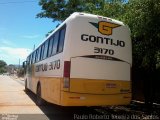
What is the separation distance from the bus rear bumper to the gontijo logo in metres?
2.10

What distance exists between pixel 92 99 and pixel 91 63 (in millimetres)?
1142

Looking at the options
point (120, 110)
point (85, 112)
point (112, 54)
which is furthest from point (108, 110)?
point (112, 54)

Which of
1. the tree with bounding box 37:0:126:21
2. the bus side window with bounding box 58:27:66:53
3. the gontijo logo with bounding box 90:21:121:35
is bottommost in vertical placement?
the bus side window with bounding box 58:27:66:53

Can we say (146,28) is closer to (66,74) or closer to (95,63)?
(95,63)

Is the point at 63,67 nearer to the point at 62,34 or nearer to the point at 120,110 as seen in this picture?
the point at 62,34

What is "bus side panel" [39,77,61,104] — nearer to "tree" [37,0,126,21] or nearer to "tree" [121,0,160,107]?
"tree" [121,0,160,107]

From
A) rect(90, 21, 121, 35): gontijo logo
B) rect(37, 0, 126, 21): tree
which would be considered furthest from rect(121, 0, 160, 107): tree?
rect(37, 0, 126, 21): tree

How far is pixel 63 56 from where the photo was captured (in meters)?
9.85

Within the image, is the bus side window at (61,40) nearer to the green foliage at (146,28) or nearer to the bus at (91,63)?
the bus at (91,63)

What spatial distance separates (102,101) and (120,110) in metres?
3.72

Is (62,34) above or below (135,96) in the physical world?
above

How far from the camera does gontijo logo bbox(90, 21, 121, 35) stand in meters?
10.3

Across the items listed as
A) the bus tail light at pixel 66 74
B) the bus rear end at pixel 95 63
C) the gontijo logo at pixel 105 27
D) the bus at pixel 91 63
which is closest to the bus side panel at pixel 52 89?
the bus at pixel 91 63

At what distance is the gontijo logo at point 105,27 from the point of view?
1031 cm
